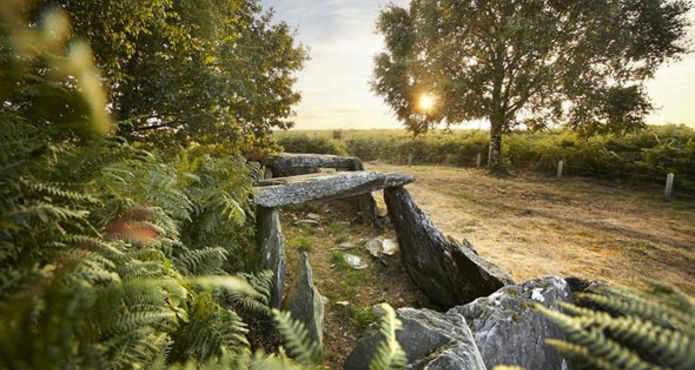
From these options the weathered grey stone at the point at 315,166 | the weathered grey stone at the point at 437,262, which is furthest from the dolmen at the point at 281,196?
the weathered grey stone at the point at 315,166

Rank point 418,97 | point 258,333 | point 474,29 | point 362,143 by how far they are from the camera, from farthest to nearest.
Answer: point 362,143 → point 418,97 → point 474,29 → point 258,333

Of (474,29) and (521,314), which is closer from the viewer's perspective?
(521,314)

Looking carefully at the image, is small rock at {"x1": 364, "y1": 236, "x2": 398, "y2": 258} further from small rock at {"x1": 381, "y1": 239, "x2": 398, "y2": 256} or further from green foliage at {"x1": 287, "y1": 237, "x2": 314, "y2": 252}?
green foliage at {"x1": 287, "y1": 237, "x2": 314, "y2": 252}

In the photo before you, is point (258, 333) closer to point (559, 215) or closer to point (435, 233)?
point (435, 233)

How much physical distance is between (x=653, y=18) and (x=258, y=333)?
17.4 m

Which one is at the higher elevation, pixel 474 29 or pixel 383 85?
pixel 474 29

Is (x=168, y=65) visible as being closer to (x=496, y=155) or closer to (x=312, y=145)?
(x=496, y=155)

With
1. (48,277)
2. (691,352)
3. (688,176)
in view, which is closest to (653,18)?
(688,176)

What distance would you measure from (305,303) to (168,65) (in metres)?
4.30

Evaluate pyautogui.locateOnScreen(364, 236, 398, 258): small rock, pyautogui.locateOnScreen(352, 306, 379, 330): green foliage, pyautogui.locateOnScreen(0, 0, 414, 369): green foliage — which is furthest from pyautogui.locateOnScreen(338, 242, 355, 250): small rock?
pyautogui.locateOnScreen(0, 0, 414, 369): green foliage

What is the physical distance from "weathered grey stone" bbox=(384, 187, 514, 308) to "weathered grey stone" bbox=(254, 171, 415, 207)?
1.65ft

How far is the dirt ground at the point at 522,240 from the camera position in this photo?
16.1 ft

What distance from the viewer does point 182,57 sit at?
527 centimetres

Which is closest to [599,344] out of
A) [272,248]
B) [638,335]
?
[638,335]
